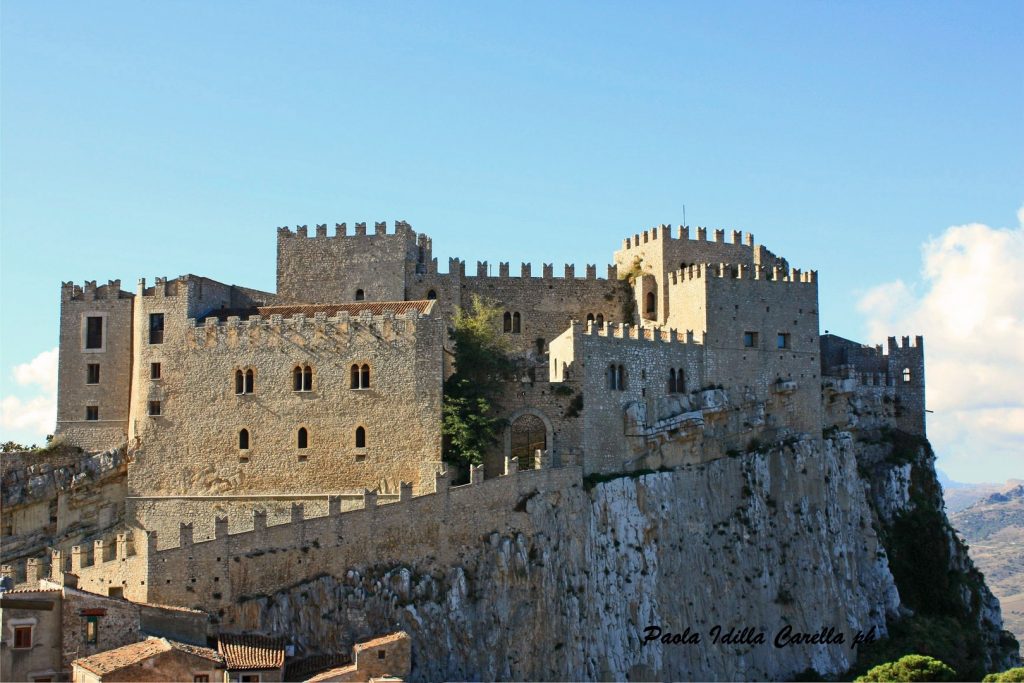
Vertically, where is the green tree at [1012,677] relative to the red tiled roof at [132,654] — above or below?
below

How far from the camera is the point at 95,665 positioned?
141 ft

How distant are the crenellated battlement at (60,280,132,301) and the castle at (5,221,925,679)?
110mm

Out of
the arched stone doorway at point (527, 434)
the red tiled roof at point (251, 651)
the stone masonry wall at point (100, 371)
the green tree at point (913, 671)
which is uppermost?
the stone masonry wall at point (100, 371)

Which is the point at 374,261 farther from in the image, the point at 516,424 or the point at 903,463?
the point at 903,463

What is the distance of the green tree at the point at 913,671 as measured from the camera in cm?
5475

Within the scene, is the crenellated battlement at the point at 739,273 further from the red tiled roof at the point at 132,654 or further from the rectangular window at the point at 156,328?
the red tiled roof at the point at 132,654

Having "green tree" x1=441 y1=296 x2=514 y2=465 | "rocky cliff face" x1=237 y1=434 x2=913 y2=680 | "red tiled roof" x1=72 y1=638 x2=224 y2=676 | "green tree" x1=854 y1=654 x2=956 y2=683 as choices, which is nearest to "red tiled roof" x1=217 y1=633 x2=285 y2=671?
"red tiled roof" x1=72 y1=638 x2=224 y2=676

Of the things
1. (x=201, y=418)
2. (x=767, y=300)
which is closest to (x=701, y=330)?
(x=767, y=300)

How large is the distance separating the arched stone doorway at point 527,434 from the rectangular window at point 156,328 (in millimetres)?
15085

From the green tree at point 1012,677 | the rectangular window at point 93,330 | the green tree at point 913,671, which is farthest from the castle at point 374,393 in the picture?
the green tree at point 1012,677

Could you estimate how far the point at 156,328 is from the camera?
2381 inches

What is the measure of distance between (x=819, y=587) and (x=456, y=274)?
72.1ft

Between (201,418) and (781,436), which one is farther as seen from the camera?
(781,436)

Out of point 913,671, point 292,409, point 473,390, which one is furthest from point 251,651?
point 913,671
